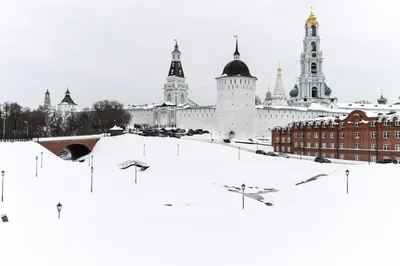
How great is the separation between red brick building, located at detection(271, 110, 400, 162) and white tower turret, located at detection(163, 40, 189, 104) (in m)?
51.4

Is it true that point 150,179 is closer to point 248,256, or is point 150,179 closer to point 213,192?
point 213,192

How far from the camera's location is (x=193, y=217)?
19.2 meters

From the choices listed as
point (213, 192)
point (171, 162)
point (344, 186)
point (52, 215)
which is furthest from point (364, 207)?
point (171, 162)

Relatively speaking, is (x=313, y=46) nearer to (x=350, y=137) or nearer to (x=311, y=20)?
(x=311, y=20)

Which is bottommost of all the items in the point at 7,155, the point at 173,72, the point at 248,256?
the point at 248,256

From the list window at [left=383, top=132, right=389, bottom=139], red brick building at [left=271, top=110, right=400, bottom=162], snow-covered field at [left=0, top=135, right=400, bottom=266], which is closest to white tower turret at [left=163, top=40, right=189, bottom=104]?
red brick building at [left=271, top=110, right=400, bottom=162]

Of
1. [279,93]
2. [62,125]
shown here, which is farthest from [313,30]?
[62,125]

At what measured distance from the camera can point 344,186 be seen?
945 inches

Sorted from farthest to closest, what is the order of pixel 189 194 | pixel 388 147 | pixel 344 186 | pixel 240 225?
pixel 388 147 → pixel 189 194 → pixel 344 186 → pixel 240 225

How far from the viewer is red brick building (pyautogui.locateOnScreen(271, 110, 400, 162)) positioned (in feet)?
115

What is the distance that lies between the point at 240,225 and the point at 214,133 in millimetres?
48556

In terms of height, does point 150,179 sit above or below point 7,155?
below

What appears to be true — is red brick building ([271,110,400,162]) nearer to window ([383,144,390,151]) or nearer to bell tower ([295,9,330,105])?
window ([383,144,390,151])

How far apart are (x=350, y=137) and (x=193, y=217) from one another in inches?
1022
